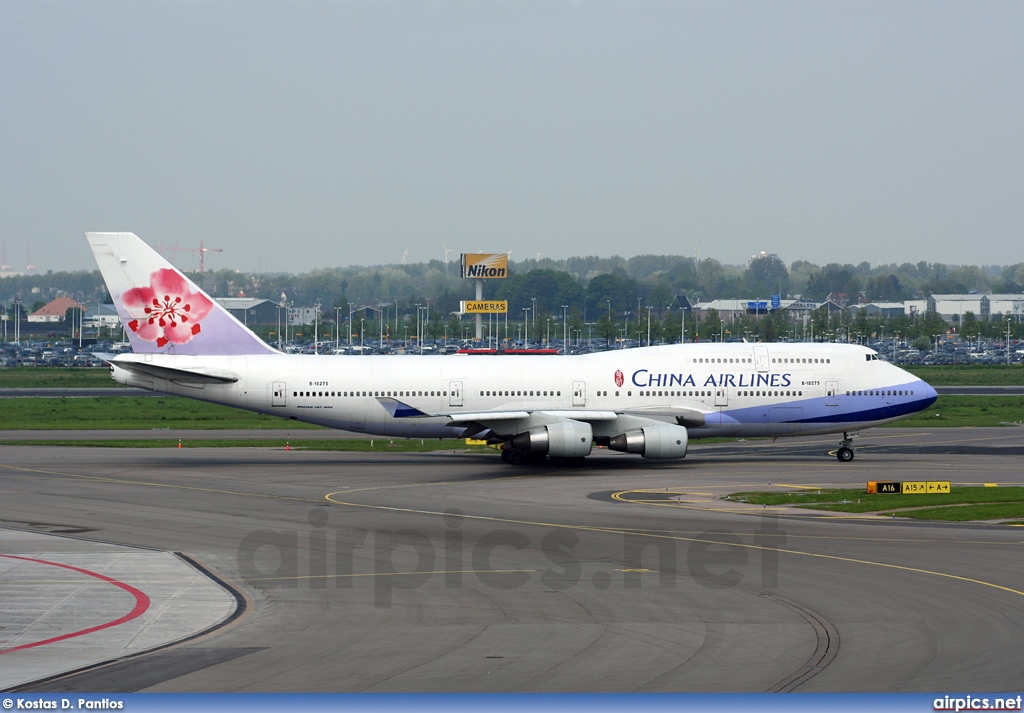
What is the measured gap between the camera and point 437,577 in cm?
2656

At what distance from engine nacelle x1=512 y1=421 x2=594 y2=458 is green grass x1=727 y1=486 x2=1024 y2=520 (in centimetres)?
923

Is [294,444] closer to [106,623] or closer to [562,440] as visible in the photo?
[562,440]

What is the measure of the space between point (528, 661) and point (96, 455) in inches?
1605

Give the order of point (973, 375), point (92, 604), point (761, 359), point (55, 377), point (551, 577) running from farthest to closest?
point (973, 375) < point (55, 377) < point (761, 359) < point (551, 577) < point (92, 604)

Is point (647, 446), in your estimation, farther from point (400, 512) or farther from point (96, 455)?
point (96, 455)

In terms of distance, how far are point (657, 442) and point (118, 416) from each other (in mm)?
43440

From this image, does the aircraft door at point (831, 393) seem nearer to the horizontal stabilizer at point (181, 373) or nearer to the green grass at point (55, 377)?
the horizontal stabilizer at point (181, 373)

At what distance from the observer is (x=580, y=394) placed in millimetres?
52000

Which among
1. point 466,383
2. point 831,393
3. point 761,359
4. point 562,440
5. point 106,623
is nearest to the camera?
point 106,623

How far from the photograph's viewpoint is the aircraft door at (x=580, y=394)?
51969mm

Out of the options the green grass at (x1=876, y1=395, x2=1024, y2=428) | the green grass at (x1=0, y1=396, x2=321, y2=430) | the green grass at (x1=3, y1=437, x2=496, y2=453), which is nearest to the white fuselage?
the green grass at (x1=3, y1=437, x2=496, y2=453)

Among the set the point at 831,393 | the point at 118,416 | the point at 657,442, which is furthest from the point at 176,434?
the point at 831,393

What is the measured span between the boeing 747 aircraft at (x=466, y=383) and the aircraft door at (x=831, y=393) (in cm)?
6

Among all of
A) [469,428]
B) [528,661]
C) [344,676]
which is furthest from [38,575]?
[469,428]
